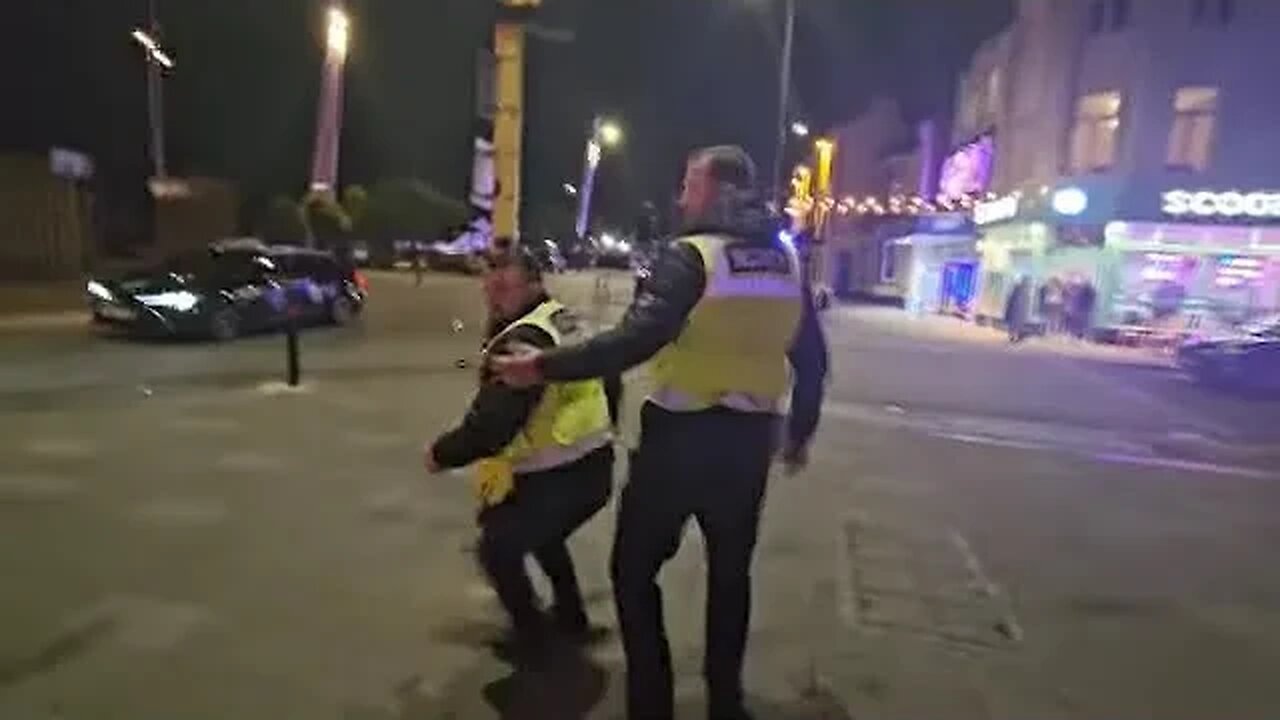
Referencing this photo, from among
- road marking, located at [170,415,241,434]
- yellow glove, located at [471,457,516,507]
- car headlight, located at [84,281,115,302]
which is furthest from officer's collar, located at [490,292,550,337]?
car headlight, located at [84,281,115,302]

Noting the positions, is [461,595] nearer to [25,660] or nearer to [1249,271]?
[25,660]

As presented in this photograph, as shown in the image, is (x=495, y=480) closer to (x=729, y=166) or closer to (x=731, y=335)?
(x=731, y=335)

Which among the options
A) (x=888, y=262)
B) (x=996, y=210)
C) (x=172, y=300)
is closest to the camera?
(x=172, y=300)

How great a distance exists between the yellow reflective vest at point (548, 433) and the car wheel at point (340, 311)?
17.6m

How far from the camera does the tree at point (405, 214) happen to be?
2409 inches

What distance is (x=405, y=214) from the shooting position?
205ft

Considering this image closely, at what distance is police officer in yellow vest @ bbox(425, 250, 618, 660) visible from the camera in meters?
4.62

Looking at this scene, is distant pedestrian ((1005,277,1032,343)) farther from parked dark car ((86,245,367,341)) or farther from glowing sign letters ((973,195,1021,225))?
parked dark car ((86,245,367,341))

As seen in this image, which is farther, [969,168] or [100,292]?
[969,168]

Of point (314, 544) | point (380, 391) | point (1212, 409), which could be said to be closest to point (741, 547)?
point (314, 544)

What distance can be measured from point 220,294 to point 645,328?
15702 mm

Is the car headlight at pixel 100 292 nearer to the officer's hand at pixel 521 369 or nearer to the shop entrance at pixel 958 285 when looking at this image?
the officer's hand at pixel 521 369

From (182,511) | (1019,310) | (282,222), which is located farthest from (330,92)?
(282,222)

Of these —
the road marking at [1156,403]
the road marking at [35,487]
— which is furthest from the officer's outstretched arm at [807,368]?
the road marking at [1156,403]
